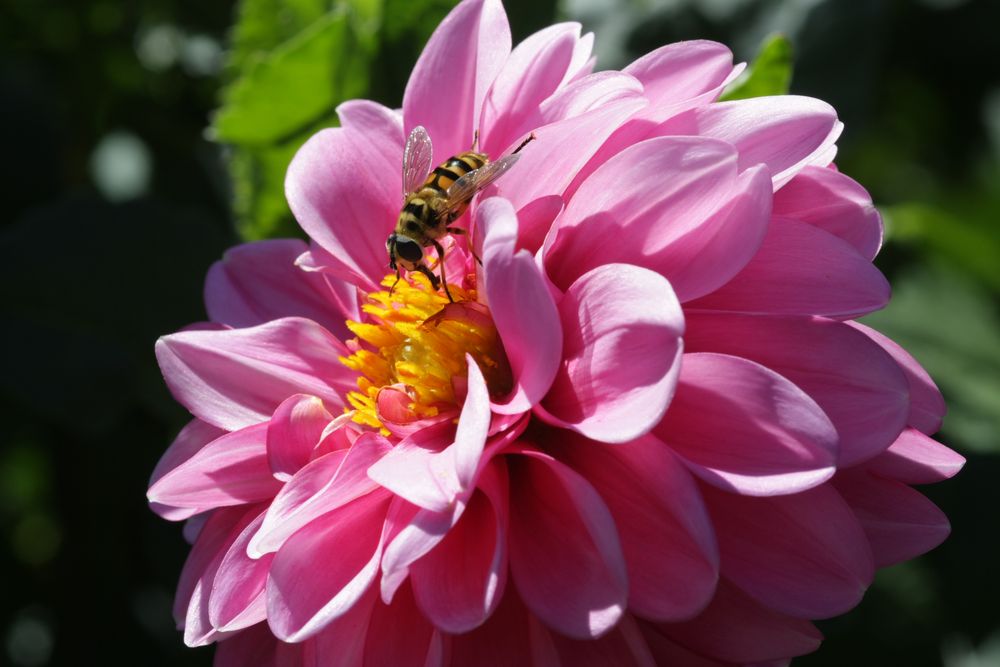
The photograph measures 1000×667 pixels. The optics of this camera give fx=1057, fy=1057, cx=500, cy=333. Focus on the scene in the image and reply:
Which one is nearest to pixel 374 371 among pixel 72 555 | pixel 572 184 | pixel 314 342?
pixel 314 342

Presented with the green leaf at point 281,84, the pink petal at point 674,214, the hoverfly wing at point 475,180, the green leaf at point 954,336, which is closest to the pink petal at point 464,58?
the hoverfly wing at point 475,180

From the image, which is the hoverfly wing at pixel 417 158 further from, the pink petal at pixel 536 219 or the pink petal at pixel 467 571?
the pink petal at pixel 467 571

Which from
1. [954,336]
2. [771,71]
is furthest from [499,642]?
[954,336]

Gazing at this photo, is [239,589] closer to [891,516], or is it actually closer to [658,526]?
[658,526]

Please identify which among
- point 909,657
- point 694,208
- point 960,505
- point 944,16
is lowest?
point 909,657

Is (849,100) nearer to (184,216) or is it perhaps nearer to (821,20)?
(821,20)
